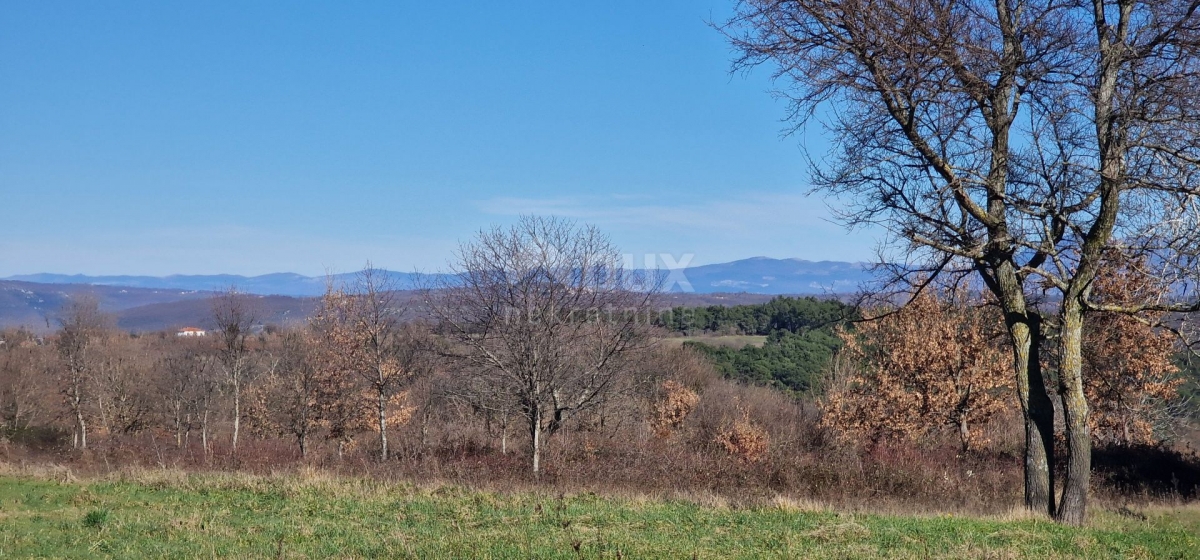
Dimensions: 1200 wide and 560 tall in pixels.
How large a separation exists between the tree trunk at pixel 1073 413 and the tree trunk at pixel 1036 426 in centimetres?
35

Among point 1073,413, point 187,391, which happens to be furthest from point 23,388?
point 1073,413

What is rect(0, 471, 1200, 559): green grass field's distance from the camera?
7570 mm

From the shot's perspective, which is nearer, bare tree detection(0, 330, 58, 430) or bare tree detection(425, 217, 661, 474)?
bare tree detection(425, 217, 661, 474)

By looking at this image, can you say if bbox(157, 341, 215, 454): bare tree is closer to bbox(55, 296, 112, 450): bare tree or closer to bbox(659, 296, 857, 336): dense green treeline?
bbox(55, 296, 112, 450): bare tree

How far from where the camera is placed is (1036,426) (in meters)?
10.6

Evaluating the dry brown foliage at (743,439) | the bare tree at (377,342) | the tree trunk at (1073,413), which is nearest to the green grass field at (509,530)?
the tree trunk at (1073,413)

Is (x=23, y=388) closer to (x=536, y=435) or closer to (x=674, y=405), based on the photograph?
(x=674, y=405)

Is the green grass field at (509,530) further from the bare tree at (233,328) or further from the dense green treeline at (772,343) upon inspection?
the dense green treeline at (772,343)

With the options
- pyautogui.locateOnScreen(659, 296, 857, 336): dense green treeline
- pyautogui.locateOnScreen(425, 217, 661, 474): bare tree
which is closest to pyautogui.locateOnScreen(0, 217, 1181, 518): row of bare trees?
pyautogui.locateOnScreen(425, 217, 661, 474): bare tree

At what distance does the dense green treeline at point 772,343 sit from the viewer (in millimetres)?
65062

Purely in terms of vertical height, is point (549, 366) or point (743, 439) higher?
point (549, 366)

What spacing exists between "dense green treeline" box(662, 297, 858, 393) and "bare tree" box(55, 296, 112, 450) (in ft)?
111

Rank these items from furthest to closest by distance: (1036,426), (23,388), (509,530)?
(23,388) → (1036,426) → (509,530)

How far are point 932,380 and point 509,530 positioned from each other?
75.5 ft
